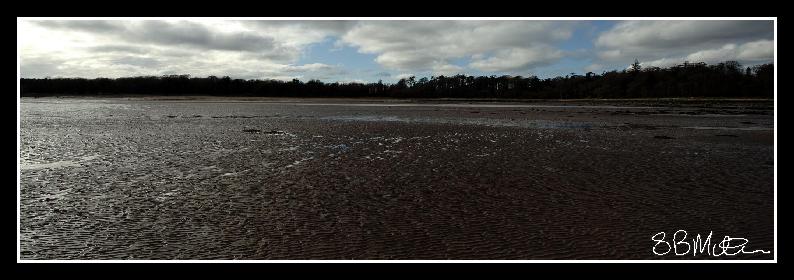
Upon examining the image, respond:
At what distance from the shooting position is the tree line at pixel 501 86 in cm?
8688

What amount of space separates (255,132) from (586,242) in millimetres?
16039

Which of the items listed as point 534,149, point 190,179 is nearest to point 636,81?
point 534,149

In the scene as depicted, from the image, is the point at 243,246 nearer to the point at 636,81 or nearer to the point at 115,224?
the point at 115,224

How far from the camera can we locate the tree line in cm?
8688
